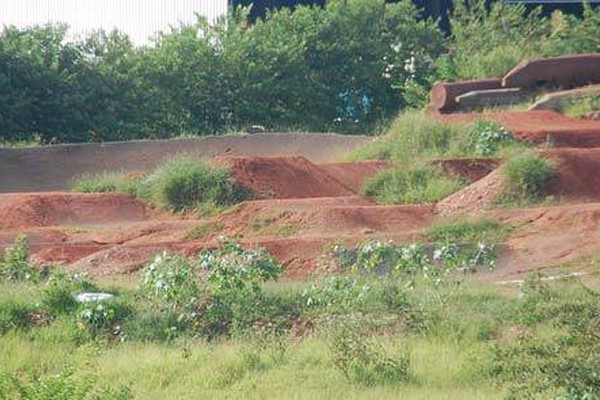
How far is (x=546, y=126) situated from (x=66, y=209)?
293 inches

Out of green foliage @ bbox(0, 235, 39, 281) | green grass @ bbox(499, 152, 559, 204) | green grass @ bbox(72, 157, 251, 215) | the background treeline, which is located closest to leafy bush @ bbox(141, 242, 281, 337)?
green foliage @ bbox(0, 235, 39, 281)

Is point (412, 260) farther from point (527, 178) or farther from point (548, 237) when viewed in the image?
point (527, 178)

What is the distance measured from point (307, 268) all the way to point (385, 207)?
139 inches

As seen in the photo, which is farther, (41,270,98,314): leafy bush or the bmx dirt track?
the bmx dirt track

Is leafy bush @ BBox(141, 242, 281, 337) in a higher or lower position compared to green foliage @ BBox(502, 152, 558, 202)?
higher

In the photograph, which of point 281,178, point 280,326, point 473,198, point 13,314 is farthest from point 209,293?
point 281,178

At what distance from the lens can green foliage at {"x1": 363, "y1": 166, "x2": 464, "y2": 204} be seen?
67.3ft

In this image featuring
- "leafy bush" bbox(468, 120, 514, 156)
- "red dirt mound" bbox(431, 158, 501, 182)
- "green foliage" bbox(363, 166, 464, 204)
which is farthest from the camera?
"leafy bush" bbox(468, 120, 514, 156)

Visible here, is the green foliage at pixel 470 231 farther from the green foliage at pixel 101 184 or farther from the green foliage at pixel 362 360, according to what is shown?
the green foliage at pixel 101 184

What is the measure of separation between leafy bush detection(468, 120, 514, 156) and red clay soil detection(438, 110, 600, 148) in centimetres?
20

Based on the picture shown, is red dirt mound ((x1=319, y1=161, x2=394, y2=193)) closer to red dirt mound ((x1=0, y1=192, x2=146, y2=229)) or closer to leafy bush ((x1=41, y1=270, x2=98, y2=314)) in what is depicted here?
red dirt mound ((x1=0, y1=192, x2=146, y2=229))

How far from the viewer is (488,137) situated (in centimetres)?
2266

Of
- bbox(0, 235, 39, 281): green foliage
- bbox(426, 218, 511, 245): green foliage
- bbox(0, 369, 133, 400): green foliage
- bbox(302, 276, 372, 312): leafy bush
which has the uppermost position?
bbox(0, 369, 133, 400): green foliage

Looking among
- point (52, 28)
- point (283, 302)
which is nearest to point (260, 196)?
Answer: point (283, 302)
